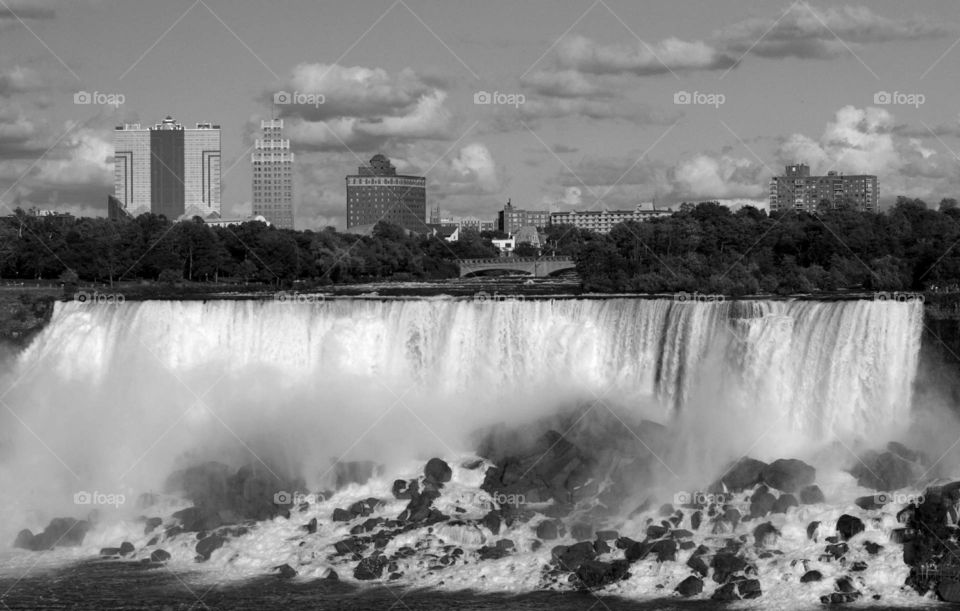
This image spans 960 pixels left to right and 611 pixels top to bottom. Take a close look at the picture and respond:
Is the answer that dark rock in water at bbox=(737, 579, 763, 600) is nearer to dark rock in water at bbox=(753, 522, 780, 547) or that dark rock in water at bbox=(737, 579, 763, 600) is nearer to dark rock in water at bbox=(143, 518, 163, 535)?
dark rock in water at bbox=(753, 522, 780, 547)

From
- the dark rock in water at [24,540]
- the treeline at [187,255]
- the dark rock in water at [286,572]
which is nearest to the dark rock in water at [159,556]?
the dark rock in water at [286,572]

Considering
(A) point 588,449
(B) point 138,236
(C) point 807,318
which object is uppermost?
(B) point 138,236

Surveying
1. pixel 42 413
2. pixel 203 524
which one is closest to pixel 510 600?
pixel 203 524

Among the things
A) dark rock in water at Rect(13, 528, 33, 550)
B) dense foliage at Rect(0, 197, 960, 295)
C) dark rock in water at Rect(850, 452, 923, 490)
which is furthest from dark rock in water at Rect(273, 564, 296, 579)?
dense foliage at Rect(0, 197, 960, 295)

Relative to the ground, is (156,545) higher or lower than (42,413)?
lower

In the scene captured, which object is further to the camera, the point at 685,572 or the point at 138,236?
the point at 138,236

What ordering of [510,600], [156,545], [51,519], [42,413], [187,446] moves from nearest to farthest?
[510,600] → [156,545] → [51,519] → [187,446] → [42,413]

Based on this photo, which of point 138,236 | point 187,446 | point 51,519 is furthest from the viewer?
point 138,236

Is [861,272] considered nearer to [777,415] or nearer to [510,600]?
[777,415]

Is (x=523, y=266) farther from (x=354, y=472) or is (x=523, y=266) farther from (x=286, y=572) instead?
(x=286, y=572)
